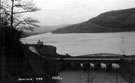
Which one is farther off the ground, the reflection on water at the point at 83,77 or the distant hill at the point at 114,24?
the distant hill at the point at 114,24

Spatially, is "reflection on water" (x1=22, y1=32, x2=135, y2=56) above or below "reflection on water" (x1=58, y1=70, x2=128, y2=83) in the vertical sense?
above

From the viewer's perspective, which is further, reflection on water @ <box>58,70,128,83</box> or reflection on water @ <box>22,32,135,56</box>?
reflection on water @ <box>22,32,135,56</box>

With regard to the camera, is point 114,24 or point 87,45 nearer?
point 114,24

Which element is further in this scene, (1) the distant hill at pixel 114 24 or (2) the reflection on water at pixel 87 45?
(2) the reflection on water at pixel 87 45

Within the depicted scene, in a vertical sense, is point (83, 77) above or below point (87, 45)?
below

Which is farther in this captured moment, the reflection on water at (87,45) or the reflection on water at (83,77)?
the reflection on water at (87,45)

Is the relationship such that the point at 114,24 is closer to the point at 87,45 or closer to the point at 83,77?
the point at 83,77

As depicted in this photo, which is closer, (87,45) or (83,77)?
(83,77)

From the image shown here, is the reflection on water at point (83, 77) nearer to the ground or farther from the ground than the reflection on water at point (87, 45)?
nearer to the ground

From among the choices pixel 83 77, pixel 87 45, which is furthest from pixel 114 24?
pixel 87 45

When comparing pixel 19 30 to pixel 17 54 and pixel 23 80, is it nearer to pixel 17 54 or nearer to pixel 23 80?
pixel 17 54

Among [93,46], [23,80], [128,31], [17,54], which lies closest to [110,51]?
→ [93,46]
